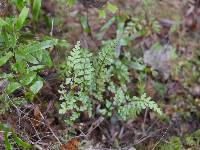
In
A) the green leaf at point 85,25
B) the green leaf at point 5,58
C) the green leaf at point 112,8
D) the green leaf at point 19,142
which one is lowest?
the green leaf at point 19,142

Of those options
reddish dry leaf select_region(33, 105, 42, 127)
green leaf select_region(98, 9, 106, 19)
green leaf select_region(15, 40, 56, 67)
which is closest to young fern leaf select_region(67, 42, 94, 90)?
green leaf select_region(15, 40, 56, 67)

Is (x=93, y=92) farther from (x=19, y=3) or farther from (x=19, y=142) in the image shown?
(x=19, y=3)

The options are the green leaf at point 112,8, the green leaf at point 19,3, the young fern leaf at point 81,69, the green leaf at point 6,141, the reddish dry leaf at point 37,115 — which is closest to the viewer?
the green leaf at point 6,141

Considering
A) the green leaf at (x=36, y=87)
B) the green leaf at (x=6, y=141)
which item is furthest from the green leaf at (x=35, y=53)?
the green leaf at (x=6, y=141)

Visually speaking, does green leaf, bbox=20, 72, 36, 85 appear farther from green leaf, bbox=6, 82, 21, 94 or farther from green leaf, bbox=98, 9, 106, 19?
green leaf, bbox=98, 9, 106, 19

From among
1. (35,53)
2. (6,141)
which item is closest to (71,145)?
(6,141)

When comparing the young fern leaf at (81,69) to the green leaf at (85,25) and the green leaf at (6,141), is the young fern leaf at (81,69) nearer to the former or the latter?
the green leaf at (6,141)

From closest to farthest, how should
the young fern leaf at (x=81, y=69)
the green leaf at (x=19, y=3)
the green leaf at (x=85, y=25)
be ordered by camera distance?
the young fern leaf at (x=81, y=69)
the green leaf at (x=19, y=3)
the green leaf at (x=85, y=25)
